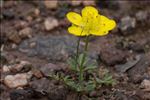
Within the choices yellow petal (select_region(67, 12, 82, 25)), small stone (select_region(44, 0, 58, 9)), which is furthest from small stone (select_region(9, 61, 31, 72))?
small stone (select_region(44, 0, 58, 9))

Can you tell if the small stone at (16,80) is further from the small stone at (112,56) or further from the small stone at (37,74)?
the small stone at (112,56)

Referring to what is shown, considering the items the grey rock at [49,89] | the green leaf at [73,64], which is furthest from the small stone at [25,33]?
the green leaf at [73,64]

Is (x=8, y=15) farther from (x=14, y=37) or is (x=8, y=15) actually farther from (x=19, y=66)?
(x=19, y=66)

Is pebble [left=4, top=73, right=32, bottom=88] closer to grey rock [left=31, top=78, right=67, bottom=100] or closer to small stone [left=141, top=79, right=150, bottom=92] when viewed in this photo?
grey rock [left=31, top=78, right=67, bottom=100]

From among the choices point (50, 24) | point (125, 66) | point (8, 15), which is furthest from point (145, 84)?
point (8, 15)

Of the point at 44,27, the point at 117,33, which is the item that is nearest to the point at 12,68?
the point at 44,27

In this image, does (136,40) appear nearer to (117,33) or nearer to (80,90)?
(117,33)
